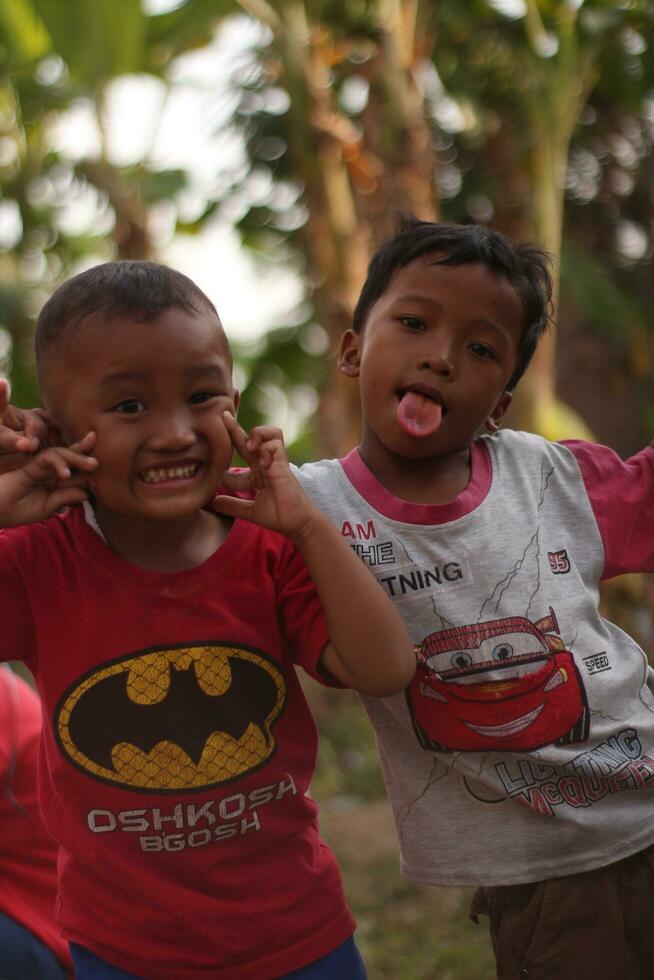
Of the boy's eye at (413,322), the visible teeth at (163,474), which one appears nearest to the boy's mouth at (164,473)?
the visible teeth at (163,474)

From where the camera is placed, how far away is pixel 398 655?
1.73 m

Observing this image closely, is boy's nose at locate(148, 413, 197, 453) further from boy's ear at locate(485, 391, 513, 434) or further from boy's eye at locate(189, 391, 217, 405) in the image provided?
boy's ear at locate(485, 391, 513, 434)

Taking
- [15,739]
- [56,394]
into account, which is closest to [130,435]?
→ [56,394]

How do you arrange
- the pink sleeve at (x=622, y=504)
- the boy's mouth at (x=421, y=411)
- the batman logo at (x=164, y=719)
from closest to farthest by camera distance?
the batman logo at (x=164, y=719)
the boy's mouth at (x=421, y=411)
the pink sleeve at (x=622, y=504)

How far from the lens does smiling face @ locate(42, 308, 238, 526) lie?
5.54 ft

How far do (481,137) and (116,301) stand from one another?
23.0 ft

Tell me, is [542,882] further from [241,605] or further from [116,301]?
[116,301]

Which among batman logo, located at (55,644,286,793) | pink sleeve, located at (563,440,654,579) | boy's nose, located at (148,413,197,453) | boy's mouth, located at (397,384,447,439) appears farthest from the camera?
pink sleeve, located at (563,440,654,579)

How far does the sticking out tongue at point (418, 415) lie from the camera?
1.93 m

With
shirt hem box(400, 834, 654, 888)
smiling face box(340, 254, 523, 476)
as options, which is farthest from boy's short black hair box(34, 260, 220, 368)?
shirt hem box(400, 834, 654, 888)

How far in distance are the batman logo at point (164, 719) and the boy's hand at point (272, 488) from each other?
0.23 m

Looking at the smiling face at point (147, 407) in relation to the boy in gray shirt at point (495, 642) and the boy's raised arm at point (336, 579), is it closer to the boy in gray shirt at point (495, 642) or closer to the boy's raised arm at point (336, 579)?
the boy's raised arm at point (336, 579)

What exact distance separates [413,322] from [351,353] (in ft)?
0.67

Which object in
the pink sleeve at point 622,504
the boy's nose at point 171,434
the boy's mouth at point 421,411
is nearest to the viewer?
the boy's nose at point 171,434
